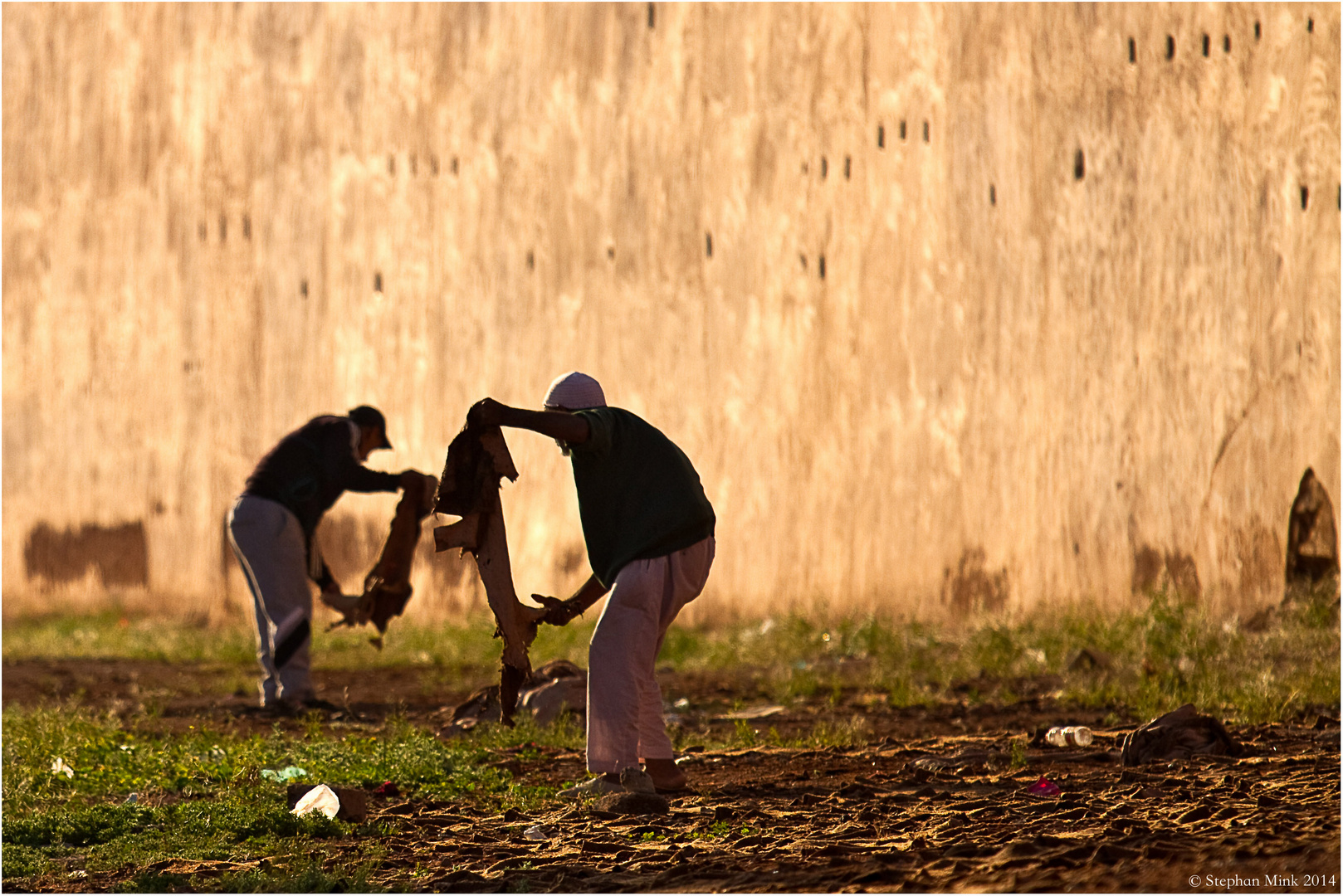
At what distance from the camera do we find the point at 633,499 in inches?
191

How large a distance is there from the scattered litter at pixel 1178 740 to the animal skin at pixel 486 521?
2.34 metres

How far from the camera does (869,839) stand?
13.4ft

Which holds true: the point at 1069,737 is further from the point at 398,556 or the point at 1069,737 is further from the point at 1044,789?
the point at 398,556

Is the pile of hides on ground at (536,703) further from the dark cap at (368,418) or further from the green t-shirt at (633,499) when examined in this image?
the green t-shirt at (633,499)

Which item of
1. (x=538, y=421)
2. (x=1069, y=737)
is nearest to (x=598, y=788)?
(x=538, y=421)

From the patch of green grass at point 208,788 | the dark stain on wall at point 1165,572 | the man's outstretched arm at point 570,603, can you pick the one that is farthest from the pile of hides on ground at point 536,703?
the dark stain on wall at point 1165,572

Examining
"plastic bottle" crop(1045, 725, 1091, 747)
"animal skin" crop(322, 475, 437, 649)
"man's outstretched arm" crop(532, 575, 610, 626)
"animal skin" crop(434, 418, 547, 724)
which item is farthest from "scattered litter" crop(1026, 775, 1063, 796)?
"animal skin" crop(322, 475, 437, 649)

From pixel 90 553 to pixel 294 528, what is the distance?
20.6ft

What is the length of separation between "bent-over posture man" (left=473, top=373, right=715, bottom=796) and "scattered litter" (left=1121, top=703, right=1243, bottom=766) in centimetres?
178

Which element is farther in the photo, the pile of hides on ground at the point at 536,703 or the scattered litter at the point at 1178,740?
the pile of hides on ground at the point at 536,703

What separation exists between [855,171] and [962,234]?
970 millimetres

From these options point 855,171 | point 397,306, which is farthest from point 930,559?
point 397,306

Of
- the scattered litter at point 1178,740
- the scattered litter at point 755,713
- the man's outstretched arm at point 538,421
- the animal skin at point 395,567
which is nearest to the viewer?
the man's outstretched arm at point 538,421

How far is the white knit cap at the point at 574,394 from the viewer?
497cm
